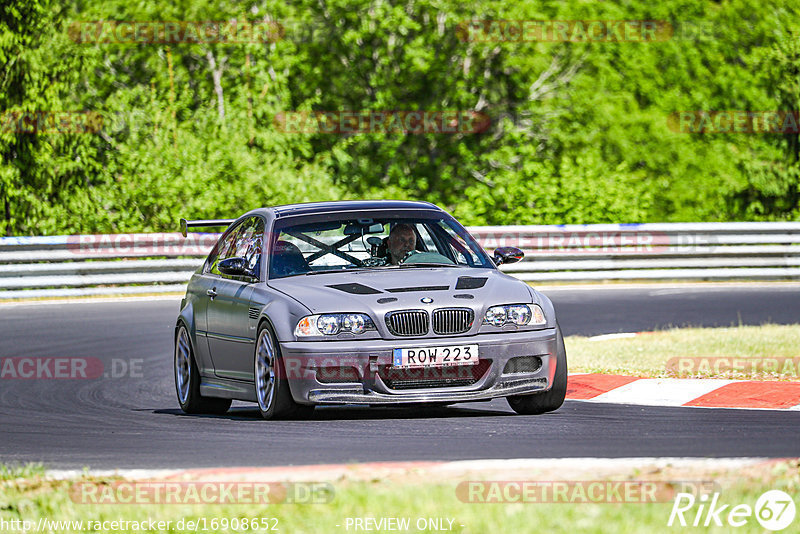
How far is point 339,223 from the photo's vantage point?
10.4 meters

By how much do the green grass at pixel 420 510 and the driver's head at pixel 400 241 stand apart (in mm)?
3979

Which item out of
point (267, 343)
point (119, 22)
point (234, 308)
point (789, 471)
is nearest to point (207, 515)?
point (789, 471)

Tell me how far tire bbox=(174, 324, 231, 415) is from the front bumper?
187 cm

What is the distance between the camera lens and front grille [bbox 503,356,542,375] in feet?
30.3

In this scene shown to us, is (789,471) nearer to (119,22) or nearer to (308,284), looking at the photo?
(308,284)

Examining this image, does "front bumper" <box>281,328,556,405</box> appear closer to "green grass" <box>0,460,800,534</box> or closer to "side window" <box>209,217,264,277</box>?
"side window" <box>209,217,264,277</box>

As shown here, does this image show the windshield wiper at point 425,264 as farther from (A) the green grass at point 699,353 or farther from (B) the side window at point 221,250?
(A) the green grass at point 699,353

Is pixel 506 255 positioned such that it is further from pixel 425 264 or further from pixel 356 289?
pixel 356 289

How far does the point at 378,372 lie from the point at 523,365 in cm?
95

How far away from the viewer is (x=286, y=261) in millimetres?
10164

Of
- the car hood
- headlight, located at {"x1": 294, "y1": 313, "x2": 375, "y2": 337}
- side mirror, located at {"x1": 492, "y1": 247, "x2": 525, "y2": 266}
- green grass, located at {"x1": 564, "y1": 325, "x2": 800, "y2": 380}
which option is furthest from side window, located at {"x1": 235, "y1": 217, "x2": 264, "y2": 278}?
green grass, located at {"x1": 564, "y1": 325, "x2": 800, "y2": 380}

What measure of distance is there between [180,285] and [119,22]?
608 inches

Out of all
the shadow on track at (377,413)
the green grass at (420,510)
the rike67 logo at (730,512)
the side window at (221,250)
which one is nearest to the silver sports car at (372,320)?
the shadow on track at (377,413)

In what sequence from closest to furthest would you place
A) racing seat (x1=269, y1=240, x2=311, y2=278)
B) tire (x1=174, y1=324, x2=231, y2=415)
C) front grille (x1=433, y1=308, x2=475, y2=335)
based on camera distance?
front grille (x1=433, y1=308, x2=475, y2=335), racing seat (x1=269, y1=240, x2=311, y2=278), tire (x1=174, y1=324, x2=231, y2=415)
